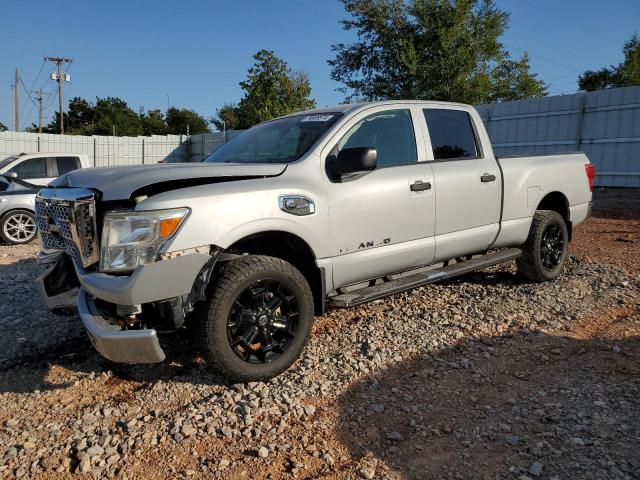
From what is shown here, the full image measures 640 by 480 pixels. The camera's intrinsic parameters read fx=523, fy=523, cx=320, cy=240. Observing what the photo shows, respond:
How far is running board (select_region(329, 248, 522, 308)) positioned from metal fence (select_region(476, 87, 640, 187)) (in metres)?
9.43

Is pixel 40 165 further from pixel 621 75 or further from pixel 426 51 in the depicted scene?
pixel 621 75

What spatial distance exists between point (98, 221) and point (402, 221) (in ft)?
7.31

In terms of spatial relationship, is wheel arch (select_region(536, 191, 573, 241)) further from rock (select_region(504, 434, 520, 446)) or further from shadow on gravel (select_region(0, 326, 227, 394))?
shadow on gravel (select_region(0, 326, 227, 394))

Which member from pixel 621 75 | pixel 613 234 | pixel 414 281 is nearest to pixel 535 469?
pixel 414 281

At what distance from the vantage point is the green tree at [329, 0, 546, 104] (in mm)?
25297

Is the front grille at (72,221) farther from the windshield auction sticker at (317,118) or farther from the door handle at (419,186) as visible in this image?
the door handle at (419,186)

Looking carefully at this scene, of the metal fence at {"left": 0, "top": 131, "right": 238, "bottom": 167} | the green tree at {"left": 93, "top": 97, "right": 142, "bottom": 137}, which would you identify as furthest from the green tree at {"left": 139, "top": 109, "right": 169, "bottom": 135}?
the metal fence at {"left": 0, "top": 131, "right": 238, "bottom": 167}

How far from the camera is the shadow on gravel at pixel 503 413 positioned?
262cm

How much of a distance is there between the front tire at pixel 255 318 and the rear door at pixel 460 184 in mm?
→ 1596

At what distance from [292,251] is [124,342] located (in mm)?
1323

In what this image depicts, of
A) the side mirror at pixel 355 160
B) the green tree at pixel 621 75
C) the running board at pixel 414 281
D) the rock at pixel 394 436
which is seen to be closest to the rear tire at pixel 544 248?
the running board at pixel 414 281

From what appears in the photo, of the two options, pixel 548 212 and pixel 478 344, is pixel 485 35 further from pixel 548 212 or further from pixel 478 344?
pixel 478 344

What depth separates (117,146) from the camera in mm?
24031

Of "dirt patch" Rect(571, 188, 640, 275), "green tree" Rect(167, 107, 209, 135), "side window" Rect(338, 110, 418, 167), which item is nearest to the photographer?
"side window" Rect(338, 110, 418, 167)
